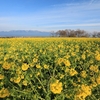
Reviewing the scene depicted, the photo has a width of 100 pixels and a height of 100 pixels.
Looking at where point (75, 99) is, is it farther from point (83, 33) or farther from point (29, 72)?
point (83, 33)

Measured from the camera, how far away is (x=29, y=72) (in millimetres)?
3748

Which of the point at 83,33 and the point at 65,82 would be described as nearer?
the point at 65,82

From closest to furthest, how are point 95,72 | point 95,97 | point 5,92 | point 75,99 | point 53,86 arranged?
point 53,86 → point 75,99 → point 5,92 → point 95,97 → point 95,72

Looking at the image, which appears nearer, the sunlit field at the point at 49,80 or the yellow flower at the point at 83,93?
the yellow flower at the point at 83,93

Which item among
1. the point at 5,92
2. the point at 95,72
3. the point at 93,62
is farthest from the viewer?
the point at 93,62

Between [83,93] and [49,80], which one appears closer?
[83,93]

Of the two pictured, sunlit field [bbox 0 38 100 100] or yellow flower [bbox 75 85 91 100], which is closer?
yellow flower [bbox 75 85 91 100]

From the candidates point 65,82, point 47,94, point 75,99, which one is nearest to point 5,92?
point 47,94

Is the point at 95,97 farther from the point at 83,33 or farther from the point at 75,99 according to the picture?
the point at 83,33

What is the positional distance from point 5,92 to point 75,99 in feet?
2.99

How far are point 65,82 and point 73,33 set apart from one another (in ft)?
133

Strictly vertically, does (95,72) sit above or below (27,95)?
above

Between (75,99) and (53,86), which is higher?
(53,86)

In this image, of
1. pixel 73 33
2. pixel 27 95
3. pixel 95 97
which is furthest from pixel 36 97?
pixel 73 33
